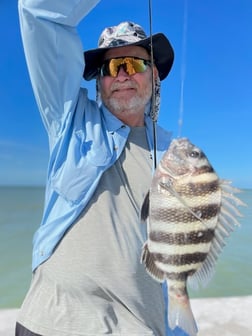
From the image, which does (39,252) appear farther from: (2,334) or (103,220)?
(2,334)

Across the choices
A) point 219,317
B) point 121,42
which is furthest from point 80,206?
point 219,317

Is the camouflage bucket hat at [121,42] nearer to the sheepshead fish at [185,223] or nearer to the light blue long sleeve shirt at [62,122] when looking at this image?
the light blue long sleeve shirt at [62,122]

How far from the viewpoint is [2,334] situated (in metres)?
2.84

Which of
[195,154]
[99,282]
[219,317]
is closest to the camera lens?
[195,154]

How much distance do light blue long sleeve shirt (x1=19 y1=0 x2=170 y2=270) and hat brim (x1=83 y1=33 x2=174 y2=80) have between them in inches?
13.6

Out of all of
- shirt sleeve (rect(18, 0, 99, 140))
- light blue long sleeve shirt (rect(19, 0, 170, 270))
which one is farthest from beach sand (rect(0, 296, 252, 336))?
shirt sleeve (rect(18, 0, 99, 140))

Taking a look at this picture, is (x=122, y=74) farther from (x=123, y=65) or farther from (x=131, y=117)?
(x=131, y=117)

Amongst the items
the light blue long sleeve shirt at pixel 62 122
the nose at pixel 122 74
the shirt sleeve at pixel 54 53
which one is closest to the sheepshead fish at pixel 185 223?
the light blue long sleeve shirt at pixel 62 122

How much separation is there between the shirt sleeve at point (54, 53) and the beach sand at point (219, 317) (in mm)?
1867

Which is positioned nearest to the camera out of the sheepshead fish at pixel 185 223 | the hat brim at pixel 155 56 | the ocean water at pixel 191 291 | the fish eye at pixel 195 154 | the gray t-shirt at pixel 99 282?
the sheepshead fish at pixel 185 223

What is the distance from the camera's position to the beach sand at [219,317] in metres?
2.97

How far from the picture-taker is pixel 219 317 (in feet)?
10.5

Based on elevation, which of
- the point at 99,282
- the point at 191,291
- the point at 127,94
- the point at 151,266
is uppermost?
the point at 127,94

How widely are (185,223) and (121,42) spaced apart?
4.18 ft
